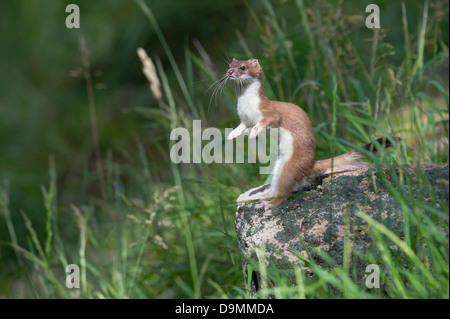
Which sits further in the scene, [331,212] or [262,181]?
[262,181]

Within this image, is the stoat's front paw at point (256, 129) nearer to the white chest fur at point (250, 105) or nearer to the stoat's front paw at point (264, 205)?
the white chest fur at point (250, 105)

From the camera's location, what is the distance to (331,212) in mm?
2199

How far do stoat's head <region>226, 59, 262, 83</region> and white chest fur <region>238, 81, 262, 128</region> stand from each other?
3cm

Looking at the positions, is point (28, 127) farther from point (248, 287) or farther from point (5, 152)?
point (248, 287)

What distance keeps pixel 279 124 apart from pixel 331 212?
370 mm

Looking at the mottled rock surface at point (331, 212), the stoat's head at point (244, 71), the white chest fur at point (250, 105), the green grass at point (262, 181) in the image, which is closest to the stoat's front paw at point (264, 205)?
the mottled rock surface at point (331, 212)

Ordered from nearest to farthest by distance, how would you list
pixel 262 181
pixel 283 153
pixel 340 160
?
pixel 283 153, pixel 340 160, pixel 262 181

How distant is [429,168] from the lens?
2.24 meters

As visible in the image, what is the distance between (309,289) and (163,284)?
5.94 feet

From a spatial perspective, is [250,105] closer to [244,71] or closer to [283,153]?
[244,71]

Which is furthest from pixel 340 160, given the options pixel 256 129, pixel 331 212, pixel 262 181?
pixel 262 181

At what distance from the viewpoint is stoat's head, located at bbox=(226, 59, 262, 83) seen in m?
2.15

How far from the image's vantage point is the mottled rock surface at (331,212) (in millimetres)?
2145

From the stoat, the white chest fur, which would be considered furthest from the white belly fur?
the white chest fur
